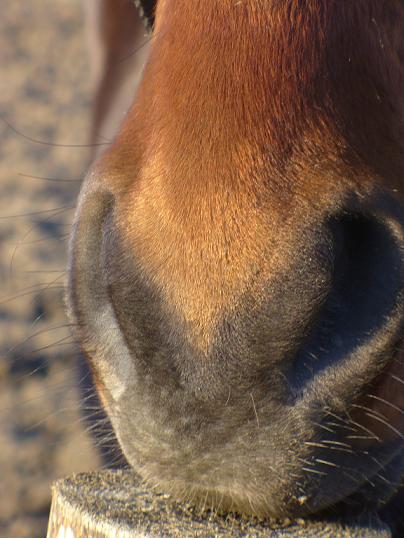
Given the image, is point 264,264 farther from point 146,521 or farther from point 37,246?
point 37,246

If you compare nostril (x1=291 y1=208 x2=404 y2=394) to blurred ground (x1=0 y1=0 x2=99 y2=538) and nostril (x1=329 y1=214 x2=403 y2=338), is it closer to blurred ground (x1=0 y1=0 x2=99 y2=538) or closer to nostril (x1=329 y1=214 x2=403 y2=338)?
nostril (x1=329 y1=214 x2=403 y2=338)

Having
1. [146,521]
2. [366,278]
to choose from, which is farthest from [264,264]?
[146,521]

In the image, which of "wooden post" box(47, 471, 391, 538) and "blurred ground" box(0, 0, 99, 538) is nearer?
"wooden post" box(47, 471, 391, 538)

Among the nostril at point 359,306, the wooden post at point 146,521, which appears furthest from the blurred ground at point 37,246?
the nostril at point 359,306

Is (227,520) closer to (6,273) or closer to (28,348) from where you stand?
(28,348)

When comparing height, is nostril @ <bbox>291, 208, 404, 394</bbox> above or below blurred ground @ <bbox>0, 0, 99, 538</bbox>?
above

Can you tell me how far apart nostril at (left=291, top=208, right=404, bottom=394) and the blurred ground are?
0.45 meters

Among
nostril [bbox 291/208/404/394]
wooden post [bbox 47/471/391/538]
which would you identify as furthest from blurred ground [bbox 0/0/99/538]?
nostril [bbox 291/208/404/394]

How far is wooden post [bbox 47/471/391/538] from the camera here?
1028 millimetres

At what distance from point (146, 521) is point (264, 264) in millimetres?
348

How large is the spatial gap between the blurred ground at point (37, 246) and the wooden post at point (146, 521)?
0.88ft

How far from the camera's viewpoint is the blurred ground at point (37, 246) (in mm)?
2637

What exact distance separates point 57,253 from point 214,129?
9.40ft

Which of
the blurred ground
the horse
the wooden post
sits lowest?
the blurred ground
